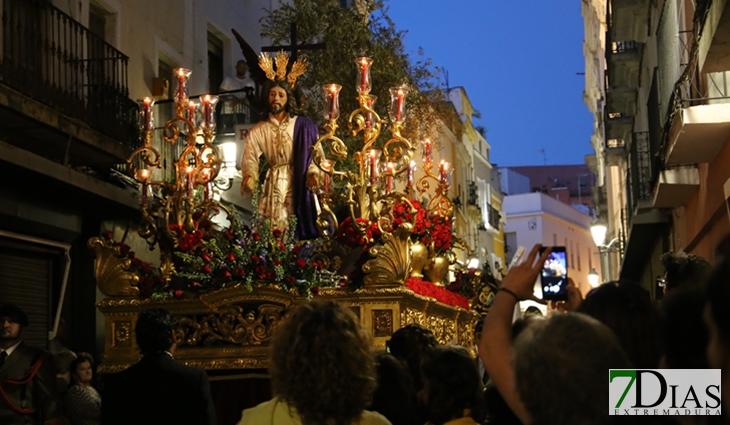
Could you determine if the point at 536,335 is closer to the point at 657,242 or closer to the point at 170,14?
the point at 170,14

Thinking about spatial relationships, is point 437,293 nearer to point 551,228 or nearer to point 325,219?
point 325,219

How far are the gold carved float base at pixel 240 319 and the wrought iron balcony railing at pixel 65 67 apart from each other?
175 inches

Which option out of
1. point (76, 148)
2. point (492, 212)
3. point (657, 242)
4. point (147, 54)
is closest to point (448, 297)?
point (76, 148)

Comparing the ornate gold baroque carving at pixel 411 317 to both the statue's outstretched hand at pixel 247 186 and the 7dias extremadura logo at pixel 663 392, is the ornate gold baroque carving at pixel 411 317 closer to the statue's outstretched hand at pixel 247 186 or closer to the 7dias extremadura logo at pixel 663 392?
the statue's outstretched hand at pixel 247 186

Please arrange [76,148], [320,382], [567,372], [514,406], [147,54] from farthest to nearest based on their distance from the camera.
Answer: [147,54]
[76,148]
[320,382]
[514,406]
[567,372]

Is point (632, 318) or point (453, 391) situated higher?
point (632, 318)

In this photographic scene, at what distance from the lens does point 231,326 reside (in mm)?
7137

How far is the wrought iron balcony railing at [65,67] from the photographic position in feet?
37.3

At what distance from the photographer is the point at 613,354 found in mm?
2598

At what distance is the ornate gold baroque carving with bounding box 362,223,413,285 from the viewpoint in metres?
7.17

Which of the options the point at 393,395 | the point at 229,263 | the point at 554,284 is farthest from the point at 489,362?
the point at 229,263

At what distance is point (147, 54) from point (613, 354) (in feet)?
46.9

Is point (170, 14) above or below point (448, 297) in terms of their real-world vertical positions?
above

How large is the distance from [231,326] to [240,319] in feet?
0.25
